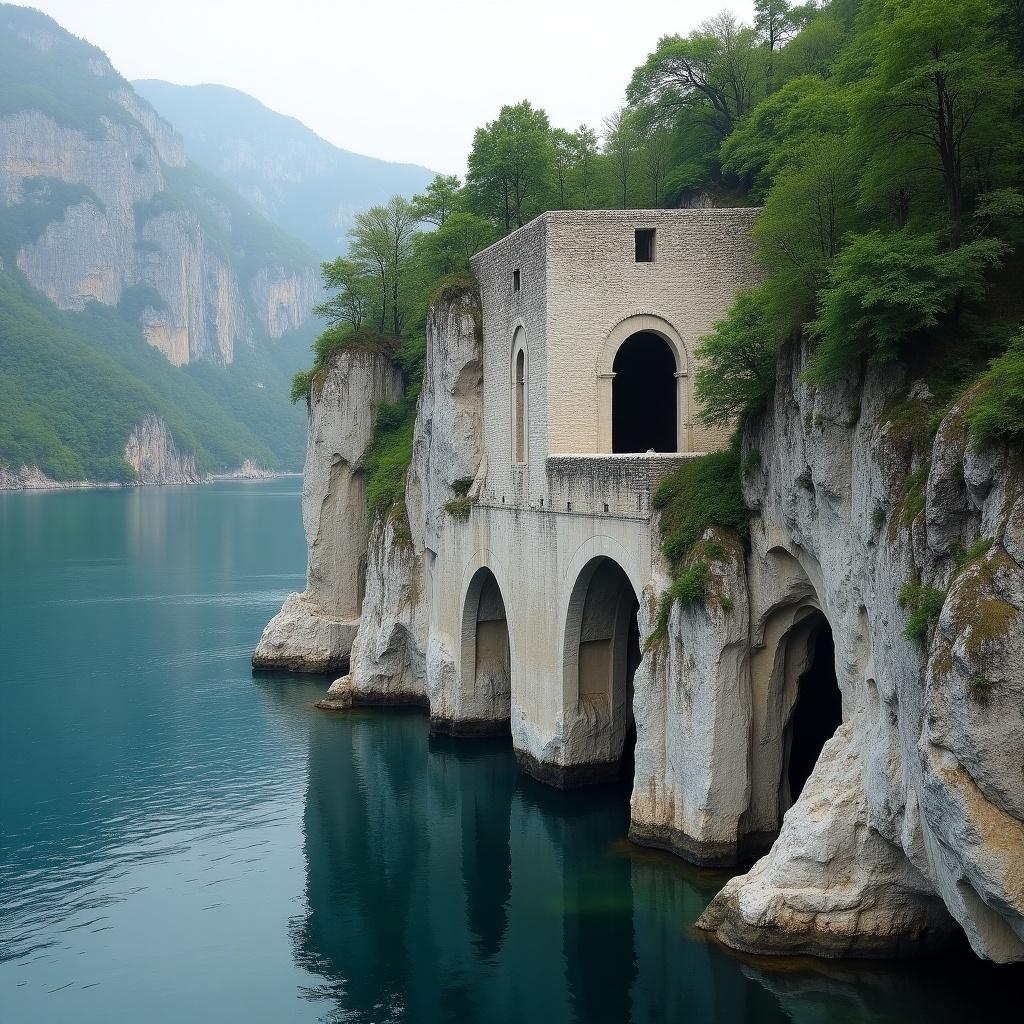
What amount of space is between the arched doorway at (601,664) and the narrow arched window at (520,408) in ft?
17.4

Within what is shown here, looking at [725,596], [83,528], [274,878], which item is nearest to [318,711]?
[274,878]

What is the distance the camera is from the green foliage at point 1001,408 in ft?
53.0

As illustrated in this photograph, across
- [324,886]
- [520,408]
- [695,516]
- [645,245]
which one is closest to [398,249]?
[520,408]

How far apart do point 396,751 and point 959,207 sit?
83.7 ft

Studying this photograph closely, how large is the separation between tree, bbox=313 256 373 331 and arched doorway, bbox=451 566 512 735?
62.7ft

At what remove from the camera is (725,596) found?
26250mm

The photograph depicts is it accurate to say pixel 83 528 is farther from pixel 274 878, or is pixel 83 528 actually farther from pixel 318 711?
pixel 274 878

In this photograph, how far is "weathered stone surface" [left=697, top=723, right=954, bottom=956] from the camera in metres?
21.8

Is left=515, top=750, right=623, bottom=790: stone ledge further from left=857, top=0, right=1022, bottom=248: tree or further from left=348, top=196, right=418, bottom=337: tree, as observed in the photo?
left=348, top=196, right=418, bottom=337: tree

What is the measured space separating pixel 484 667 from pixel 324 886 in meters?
12.4

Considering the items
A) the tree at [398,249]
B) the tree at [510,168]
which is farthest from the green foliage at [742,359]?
the tree at [398,249]

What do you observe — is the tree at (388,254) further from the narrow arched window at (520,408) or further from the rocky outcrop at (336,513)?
the narrow arched window at (520,408)

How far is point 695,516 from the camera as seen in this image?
27.3 meters

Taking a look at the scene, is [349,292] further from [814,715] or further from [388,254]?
[814,715]
